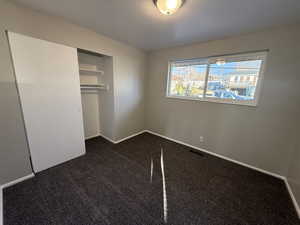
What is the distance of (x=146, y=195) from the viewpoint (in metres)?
1.56

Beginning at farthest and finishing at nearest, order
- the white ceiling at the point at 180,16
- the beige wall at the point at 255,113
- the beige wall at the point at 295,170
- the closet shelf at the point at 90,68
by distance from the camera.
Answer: the closet shelf at the point at 90,68 → the beige wall at the point at 255,113 → the beige wall at the point at 295,170 → the white ceiling at the point at 180,16

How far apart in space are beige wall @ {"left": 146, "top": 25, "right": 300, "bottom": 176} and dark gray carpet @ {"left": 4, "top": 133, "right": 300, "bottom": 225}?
0.36 metres

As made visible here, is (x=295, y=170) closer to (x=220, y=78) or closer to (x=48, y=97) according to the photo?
(x=220, y=78)

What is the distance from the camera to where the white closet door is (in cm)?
155

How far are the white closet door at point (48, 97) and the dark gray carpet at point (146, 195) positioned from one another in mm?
326

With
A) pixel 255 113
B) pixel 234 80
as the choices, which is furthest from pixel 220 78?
pixel 255 113

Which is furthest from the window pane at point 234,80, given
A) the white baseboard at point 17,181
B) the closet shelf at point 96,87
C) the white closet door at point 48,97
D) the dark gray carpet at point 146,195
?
the white baseboard at point 17,181

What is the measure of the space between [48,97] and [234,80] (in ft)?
10.4

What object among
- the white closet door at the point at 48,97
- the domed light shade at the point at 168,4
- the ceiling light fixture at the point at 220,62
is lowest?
the white closet door at the point at 48,97

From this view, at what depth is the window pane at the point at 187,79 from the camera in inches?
103

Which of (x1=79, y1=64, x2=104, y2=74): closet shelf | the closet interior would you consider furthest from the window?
(x1=79, y1=64, x2=104, y2=74): closet shelf

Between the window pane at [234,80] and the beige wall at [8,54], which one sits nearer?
the beige wall at [8,54]

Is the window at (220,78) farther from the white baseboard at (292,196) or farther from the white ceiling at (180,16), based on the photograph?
the white baseboard at (292,196)

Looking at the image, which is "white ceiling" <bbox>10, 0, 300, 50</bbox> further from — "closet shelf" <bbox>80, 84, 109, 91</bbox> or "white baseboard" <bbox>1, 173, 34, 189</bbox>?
"white baseboard" <bbox>1, 173, 34, 189</bbox>
